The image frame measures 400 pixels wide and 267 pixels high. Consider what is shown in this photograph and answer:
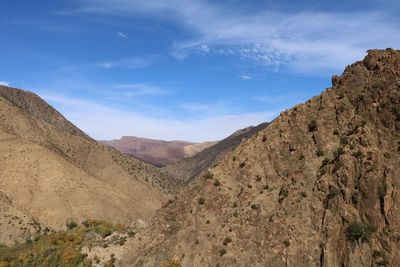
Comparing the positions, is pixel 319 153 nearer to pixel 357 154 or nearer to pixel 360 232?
pixel 357 154

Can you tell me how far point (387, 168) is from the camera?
81.8ft

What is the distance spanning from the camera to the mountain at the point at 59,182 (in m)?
84.8

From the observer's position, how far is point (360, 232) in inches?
932

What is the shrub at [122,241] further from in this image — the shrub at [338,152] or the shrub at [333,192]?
the shrub at [338,152]

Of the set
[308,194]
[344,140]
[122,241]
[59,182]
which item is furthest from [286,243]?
[59,182]

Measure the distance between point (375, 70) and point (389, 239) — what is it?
1164cm

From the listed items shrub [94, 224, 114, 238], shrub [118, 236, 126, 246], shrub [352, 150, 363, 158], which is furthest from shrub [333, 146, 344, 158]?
shrub [94, 224, 114, 238]

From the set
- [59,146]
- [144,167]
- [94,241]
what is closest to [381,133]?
[94,241]

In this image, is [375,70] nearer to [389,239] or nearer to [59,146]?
[389,239]

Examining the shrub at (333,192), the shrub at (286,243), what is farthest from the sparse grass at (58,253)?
the shrub at (333,192)

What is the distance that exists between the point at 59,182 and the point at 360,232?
80.3 m

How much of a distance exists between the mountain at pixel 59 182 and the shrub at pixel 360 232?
44060mm

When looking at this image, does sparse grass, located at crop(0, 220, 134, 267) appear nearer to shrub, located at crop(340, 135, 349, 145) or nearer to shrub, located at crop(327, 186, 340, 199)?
shrub, located at crop(327, 186, 340, 199)

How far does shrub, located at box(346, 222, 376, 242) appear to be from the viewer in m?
23.6
